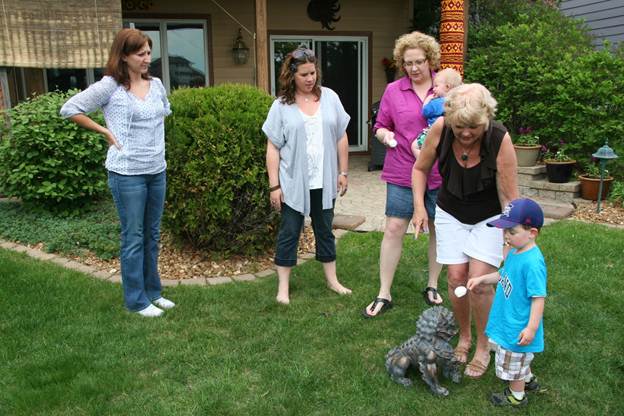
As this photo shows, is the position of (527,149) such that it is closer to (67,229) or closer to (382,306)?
(382,306)

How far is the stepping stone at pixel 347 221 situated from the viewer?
5395mm

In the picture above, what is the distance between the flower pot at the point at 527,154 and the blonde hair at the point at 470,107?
463cm

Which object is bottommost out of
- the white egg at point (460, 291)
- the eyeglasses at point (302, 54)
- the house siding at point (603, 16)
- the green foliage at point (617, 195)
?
the green foliage at point (617, 195)

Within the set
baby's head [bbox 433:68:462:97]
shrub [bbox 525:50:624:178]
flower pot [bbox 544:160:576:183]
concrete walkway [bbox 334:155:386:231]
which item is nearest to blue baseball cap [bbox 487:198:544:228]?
baby's head [bbox 433:68:462:97]

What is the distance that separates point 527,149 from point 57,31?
584 cm

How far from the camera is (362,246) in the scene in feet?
15.9

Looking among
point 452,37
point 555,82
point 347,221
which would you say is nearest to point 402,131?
point 347,221

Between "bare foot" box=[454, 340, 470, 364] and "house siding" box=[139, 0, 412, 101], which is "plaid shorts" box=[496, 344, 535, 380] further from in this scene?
"house siding" box=[139, 0, 412, 101]

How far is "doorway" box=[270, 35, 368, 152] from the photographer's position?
31.5ft

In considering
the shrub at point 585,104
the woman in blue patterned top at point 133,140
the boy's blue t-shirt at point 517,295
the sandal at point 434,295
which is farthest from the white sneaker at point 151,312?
the shrub at point 585,104

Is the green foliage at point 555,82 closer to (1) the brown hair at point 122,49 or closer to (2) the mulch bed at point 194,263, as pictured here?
(2) the mulch bed at point 194,263

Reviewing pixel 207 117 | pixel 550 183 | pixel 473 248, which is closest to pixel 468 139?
pixel 473 248

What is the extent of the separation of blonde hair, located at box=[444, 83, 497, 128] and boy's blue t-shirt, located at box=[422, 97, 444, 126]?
2.04 ft

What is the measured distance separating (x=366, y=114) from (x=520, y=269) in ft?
26.1
